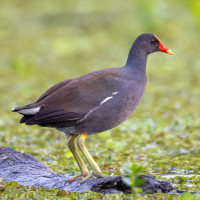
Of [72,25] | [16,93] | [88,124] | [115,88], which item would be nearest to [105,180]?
[88,124]

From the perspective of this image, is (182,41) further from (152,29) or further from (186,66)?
(186,66)

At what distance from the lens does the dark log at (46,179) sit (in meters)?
4.17

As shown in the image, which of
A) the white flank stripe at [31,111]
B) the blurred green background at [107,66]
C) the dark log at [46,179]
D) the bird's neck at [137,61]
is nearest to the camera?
the dark log at [46,179]

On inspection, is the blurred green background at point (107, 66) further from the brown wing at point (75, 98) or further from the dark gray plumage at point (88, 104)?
→ the brown wing at point (75, 98)

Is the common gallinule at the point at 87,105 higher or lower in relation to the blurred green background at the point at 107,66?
lower

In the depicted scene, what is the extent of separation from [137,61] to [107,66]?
6769mm

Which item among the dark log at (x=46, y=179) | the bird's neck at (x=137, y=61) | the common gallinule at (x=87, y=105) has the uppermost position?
the bird's neck at (x=137, y=61)

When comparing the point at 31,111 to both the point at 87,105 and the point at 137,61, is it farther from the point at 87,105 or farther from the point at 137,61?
the point at 137,61

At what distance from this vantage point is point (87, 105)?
454cm

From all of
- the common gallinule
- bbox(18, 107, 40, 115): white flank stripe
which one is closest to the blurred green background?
the common gallinule

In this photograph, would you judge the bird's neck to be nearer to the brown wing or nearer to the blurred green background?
the brown wing

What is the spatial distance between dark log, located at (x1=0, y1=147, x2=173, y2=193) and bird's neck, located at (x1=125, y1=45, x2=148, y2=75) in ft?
4.02

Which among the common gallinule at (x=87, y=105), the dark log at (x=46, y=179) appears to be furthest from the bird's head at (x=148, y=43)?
the dark log at (x=46, y=179)

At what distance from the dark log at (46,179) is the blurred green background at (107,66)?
0.51 m
